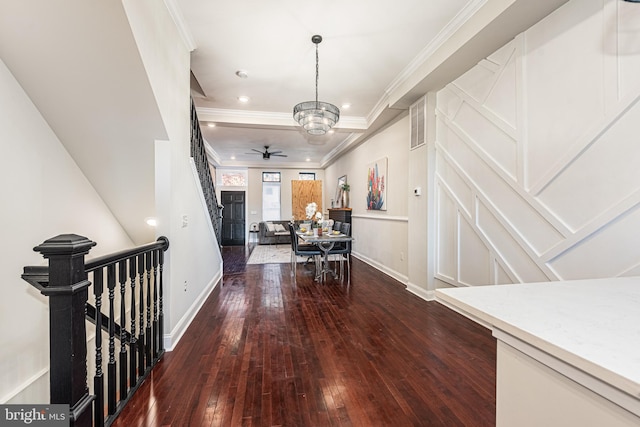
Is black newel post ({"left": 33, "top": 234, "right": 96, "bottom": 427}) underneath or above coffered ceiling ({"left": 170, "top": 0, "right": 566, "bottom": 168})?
underneath

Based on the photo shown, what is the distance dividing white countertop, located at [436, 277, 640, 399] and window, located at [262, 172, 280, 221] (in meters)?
9.53

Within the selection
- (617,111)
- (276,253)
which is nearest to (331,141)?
(276,253)

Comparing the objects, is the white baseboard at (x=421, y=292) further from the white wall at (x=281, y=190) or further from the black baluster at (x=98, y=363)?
the white wall at (x=281, y=190)

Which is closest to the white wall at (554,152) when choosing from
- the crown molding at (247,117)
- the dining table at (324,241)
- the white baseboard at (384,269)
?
the white baseboard at (384,269)

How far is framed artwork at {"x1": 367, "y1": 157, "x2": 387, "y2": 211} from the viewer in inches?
206

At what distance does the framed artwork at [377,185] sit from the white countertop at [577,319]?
13.6ft

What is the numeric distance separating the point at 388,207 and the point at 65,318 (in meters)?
4.64

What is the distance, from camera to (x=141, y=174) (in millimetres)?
2602

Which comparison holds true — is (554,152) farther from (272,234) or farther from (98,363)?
(272,234)

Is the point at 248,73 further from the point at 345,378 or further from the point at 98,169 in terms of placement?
the point at 345,378

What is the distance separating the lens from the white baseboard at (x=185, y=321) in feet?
7.70

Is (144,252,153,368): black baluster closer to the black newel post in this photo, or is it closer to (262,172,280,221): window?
the black newel post

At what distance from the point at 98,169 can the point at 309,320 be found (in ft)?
8.38

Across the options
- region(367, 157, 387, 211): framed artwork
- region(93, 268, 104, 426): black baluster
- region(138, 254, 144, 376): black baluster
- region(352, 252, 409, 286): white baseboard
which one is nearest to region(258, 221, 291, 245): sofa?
region(352, 252, 409, 286): white baseboard
